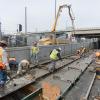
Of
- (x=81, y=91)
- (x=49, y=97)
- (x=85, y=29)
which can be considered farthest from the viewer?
(x=85, y=29)

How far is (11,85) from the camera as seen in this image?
10305 millimetres

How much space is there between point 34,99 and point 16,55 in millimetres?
10557

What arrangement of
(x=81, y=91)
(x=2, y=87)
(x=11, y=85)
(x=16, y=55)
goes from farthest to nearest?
(x=16, y=55)
(x=81, y=91)
(x=11, y=85)
(x=2, y=87)

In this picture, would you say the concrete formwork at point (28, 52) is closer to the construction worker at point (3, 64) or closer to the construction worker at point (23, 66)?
the construction worker at point (23, 66)

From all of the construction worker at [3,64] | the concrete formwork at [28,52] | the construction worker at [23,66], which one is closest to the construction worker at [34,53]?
Answer: the concrete formwork at [28,52]

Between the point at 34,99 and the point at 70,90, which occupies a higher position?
the point at 34,99

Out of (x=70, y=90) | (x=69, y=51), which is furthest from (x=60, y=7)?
(x=70, y=90)

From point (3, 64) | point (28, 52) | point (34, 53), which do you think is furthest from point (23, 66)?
point (28, 52)

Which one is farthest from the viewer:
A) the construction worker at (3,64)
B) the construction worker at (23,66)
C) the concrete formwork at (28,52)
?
the concrete formwork at (28,52)

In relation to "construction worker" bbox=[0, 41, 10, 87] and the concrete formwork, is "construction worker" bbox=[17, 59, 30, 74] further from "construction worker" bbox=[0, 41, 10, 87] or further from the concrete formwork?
"construction worker" bbox=[0, 41, 10, 87]

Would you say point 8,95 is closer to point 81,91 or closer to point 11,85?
point 11,85

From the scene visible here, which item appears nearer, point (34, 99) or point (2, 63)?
point (34, 99)

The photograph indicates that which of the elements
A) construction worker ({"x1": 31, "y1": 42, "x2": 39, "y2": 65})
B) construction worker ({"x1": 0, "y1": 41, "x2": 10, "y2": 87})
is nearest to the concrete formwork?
construction worker ({"x1": 31, "y1": 42, "x2": 39, "y2": 65})

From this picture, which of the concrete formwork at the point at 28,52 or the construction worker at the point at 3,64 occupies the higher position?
the construction worker at the point at 3,64
